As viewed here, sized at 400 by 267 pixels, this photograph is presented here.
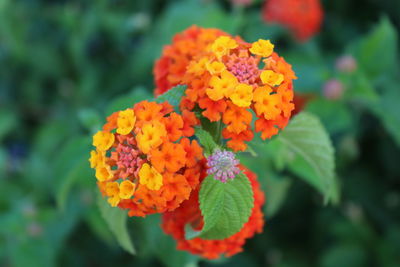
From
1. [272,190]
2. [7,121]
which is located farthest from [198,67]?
[7,121]

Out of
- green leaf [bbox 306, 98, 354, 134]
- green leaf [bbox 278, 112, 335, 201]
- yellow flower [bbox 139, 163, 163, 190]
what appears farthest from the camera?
green leaf [bbox 306, 98, 354, 134]

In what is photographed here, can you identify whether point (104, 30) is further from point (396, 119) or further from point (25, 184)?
point (396, 119)

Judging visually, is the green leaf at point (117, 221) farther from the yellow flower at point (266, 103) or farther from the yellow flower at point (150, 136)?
the yellow flower at point (266, 103)

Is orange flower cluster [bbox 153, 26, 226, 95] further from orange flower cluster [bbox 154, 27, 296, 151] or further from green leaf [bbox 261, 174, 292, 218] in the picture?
green leaf [bbox 261, 174, 292, 218]

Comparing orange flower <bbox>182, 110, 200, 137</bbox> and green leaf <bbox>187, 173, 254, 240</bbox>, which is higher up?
orange flower <bbox>182, 110, 200, 137</bbox>

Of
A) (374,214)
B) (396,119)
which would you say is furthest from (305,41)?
(374,214)

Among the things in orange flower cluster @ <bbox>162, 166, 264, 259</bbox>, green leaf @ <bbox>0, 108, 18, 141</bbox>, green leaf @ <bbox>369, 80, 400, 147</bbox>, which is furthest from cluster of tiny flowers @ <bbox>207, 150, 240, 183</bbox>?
green leaf @ <bbox>0, 108, 18, 141</bbox>

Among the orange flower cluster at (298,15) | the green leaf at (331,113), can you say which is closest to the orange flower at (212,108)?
the green leaf at (331,113)
